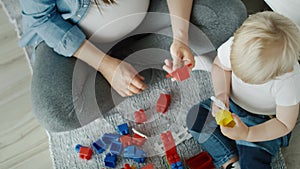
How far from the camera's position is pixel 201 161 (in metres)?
0.95

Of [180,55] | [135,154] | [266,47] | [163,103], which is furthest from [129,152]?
[266,47]

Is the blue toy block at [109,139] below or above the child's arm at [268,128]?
below

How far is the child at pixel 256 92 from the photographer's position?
27.1 inches

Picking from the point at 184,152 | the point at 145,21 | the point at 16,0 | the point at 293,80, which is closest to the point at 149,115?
the point at 184,152

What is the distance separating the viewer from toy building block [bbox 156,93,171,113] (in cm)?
103

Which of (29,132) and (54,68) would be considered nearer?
(54,68)

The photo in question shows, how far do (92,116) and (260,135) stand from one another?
365 mm

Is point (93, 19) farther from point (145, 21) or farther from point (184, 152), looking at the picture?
point (184, 152)

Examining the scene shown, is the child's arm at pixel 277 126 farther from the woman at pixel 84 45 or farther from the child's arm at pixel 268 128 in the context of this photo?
the woman at pixel 84 45

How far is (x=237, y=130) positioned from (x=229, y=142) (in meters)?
0.10

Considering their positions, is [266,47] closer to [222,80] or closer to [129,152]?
[222,80]

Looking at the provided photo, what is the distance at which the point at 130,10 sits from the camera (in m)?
0.91

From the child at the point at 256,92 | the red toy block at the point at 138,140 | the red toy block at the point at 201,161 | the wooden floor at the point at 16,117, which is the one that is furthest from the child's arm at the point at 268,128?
the wooden floor at the point at 16,117

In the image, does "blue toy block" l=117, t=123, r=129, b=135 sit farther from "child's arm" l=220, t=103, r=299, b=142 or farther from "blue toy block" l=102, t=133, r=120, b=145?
"child's arm" l=220, t=103, r=299, b=142
